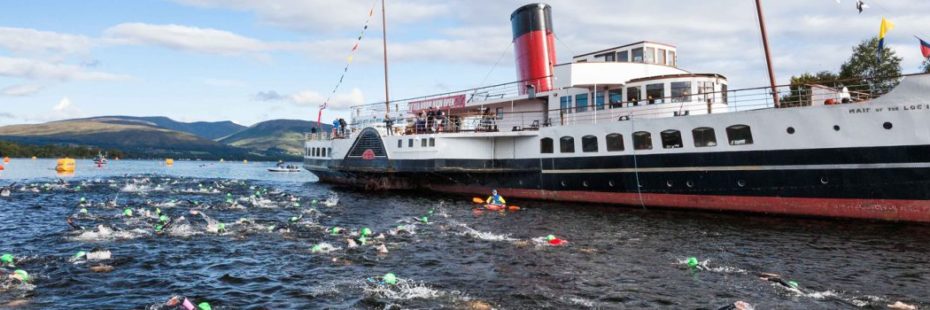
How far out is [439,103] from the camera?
129 feet

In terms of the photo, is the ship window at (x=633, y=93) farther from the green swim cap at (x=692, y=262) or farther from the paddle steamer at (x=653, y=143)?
the green swim cap at (x=692, y=262)

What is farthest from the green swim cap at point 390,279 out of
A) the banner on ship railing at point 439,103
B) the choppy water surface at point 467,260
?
the banner on ship railing at point 439,103

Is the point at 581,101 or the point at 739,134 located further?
the point at 581,101

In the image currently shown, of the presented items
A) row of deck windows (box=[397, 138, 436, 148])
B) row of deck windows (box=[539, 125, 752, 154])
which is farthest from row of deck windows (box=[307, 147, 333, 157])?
row of deck windows (box=[539, 125, 752, 154])

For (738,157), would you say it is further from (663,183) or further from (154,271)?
(154,271)

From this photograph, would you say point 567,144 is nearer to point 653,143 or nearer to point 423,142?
point 653,143

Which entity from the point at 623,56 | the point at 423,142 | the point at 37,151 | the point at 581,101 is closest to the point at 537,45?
the point at 623,56

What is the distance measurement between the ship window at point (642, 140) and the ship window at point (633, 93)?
7.82 feet

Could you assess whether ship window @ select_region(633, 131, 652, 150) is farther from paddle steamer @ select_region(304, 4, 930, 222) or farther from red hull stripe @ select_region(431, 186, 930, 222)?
red hull stripe @ select_region(431, 186, 930, 222)

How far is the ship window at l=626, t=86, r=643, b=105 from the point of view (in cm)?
2739

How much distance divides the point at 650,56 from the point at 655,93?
472 centimetres

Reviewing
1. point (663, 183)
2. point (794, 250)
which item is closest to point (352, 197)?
point (663, 183)

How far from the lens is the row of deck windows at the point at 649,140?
22750mm

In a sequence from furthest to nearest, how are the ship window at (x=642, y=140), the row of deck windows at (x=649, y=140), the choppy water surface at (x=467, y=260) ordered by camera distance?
the ship window at (x=642, y=140) < the row of deck windows at (x=649, y=140) < the choppy water surface at (x=467, y=260)
